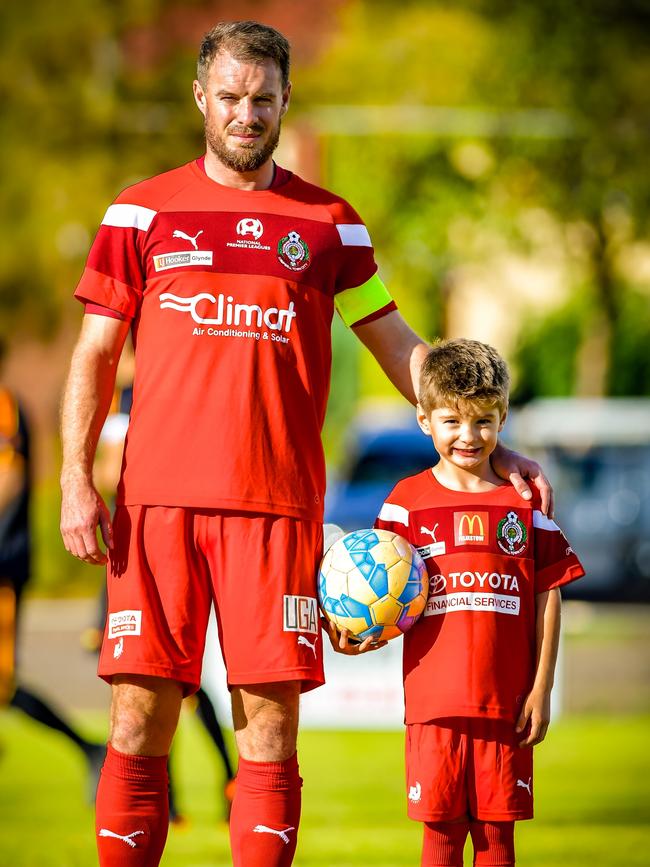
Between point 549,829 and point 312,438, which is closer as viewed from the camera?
point 312,438

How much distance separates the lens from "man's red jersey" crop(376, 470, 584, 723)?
165 inches

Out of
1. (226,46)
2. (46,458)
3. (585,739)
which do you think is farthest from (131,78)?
(226,46)

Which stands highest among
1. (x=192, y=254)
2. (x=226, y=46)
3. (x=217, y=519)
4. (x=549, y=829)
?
(x=226, y=46)

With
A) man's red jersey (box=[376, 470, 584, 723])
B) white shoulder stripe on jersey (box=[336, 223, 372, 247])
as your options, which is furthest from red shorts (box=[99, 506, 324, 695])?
white shoulder stripe on jersey (box=[336, 223, 372, 247])

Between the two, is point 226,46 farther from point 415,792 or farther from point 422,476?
point 415,792

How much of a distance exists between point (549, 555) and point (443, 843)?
2.88ft

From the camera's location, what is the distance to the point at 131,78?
24.0 meters

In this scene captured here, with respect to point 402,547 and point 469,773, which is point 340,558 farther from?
point 469,773

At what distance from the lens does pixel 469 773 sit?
13.9 feet

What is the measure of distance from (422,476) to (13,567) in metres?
4.01

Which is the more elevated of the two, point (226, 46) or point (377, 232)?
point (377, 232)

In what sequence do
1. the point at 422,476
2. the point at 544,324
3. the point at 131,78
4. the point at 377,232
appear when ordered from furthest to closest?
the point at 544,324, the point at 131,78, the point at 377,232, the point at 422,476

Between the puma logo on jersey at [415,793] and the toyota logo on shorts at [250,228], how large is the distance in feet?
5.30

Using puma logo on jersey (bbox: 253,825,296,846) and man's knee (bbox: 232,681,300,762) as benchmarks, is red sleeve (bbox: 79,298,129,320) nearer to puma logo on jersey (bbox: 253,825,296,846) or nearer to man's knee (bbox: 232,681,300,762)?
man's knee (bbox: 232,681,300,762)
